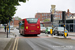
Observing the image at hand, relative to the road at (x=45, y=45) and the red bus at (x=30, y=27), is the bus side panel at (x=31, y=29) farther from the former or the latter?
the road at (x=45, y=45)

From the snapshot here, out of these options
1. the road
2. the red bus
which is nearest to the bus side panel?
the red bus

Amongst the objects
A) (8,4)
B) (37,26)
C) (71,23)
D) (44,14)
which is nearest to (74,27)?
(71,23)

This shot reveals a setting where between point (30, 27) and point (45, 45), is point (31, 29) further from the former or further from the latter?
point (45, 45)

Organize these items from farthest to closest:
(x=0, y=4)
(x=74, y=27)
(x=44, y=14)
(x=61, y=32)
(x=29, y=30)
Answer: (x=44, y=14) < (x=74, y=27) < (x=61, y=32) < (x=29, y=30) < (x=0, y=4)

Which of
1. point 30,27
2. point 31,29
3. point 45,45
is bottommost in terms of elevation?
point 45,45

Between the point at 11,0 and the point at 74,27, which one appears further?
the point at 74,27

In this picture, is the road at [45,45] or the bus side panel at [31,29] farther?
the bus side panel at [31,29]

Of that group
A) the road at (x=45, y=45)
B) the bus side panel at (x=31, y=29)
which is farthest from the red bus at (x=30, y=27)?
the road at (x=45, y=45)

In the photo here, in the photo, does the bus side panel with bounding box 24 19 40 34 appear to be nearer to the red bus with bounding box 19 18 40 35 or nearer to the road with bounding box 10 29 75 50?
the red bus with bounding box 19 18 40 35

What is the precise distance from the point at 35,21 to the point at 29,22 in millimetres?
968

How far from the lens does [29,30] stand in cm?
2511

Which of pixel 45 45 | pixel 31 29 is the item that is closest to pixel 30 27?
pixel 31 29

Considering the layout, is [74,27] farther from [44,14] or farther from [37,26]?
[44,14]

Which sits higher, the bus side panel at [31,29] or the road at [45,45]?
the bus side panel at [31,29]
